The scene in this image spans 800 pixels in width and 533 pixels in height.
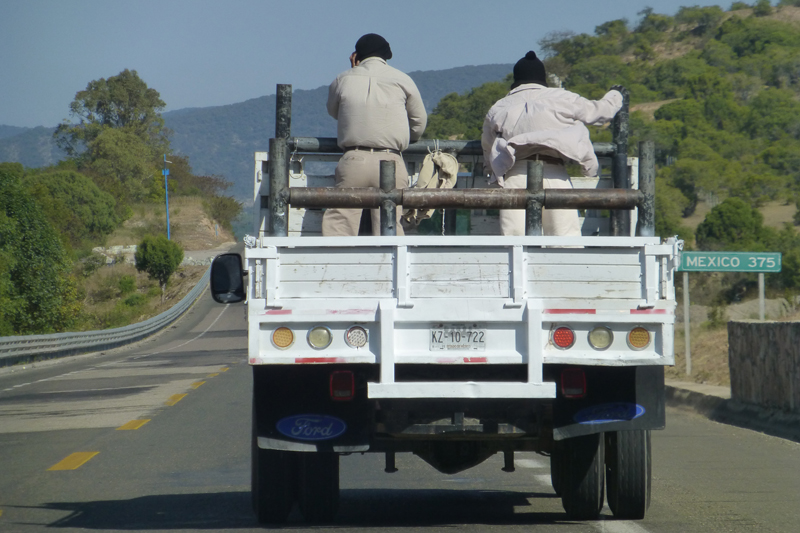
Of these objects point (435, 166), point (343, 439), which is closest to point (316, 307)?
point (343, 439)

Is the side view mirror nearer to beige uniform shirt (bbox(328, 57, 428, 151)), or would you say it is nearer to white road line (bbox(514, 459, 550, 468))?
beige uniform shirt (bbox(328, 57, 428, 151))

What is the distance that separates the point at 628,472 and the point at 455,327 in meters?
1.56

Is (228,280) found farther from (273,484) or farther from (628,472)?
(628,472)

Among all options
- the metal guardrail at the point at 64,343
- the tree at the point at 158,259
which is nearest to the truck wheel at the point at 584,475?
the metal guardrail at the point at 64,343

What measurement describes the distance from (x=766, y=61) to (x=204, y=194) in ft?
252

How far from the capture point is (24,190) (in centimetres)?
5169

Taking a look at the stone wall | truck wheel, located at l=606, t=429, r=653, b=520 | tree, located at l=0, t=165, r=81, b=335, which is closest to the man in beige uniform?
truck wheel, located at l=606, t=429, r=653, b=520

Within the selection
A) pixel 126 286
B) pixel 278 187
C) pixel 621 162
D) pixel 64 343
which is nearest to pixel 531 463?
pixel 621 162

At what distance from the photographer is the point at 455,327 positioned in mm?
5316

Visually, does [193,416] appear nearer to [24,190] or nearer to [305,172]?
[305,172]

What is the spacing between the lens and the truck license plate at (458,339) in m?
5.30

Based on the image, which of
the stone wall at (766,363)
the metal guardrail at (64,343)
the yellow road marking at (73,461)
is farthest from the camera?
the metal guardrail at (64,343)

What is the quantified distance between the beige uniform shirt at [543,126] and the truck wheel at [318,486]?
2018 millimetres

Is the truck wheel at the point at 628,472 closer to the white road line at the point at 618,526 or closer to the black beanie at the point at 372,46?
the white road line at the point at 618,526
